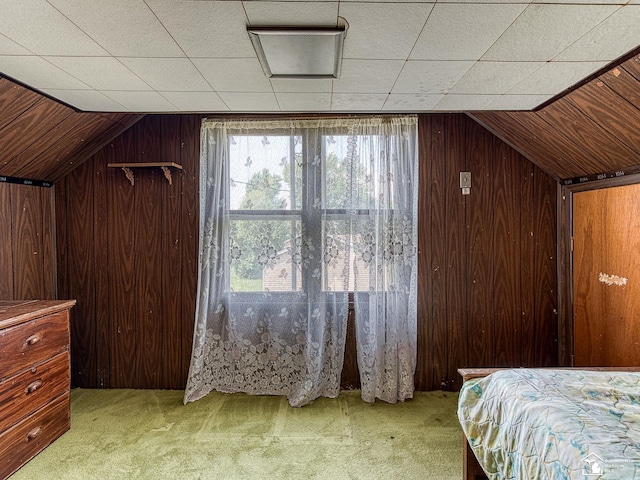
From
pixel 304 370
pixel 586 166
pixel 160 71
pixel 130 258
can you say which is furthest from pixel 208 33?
pixel 586 166

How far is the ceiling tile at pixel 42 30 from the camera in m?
1.38

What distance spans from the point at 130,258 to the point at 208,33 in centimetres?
214

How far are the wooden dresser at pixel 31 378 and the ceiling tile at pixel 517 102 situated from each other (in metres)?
3.00

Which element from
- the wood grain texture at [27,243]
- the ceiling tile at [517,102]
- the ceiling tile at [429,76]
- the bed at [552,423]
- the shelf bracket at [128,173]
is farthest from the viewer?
the shelf bracket at [128,173]

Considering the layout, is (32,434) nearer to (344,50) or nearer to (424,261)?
(344,50)

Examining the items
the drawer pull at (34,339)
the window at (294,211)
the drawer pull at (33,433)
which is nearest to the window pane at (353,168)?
the window at (294,211)

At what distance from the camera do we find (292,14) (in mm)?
1439

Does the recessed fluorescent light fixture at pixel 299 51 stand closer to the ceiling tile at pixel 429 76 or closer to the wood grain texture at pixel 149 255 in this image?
the ceiling tile at pixel 429 76

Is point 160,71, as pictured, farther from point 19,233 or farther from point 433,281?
point 433,281

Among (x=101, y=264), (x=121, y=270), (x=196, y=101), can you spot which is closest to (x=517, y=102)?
(x=196, y=101)

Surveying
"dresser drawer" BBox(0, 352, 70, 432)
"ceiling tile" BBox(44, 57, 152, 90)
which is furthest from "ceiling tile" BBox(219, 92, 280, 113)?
"dresser drawer" BBox(0, 352, 70, 432)

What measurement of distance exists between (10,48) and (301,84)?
4.32 feet

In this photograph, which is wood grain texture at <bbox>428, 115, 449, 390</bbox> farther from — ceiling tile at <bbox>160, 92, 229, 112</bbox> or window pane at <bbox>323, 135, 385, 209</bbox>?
ceiling tile at <bbox>160, 92, 229, 112</bbox>

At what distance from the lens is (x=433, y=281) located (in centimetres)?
311
